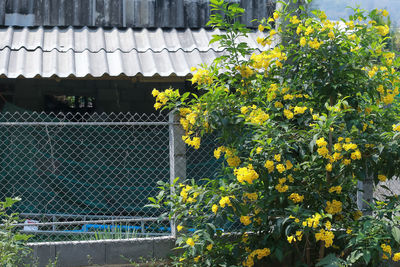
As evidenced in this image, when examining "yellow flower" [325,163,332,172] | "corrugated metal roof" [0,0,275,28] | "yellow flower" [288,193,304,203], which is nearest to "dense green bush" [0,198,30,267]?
"yellow flower" [288,193,304,203]

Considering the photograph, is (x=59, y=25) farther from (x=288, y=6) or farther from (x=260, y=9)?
(x=288, y=6)

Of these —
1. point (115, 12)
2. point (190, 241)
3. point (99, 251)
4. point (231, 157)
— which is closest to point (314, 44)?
point (231, 157)

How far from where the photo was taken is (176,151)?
4461mm

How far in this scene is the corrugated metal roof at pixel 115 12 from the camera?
7.19 m

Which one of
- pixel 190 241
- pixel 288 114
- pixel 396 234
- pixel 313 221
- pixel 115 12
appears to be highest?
pixel 115 12

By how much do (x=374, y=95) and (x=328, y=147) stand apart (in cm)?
53

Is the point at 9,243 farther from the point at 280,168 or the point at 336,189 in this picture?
the point at 336,189

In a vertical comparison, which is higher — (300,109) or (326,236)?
(300,109)

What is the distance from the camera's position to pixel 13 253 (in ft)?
12.0

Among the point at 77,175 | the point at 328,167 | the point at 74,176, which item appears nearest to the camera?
the point at 328,167

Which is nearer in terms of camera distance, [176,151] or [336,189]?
[336,189]

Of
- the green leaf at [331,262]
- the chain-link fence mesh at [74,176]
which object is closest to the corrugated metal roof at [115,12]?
the chain-link fence mesh at [74,176]

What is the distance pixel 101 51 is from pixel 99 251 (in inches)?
120

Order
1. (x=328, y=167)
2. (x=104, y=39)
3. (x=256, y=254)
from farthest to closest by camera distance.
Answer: (x=104, y=39), (x=256, y=254), (x=328, y=167)
